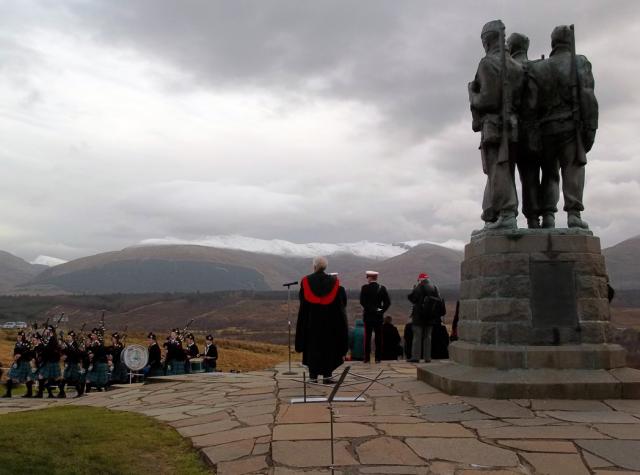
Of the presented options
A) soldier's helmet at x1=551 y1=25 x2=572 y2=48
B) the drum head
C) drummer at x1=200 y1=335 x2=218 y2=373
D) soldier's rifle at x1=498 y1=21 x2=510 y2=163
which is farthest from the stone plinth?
drummer at x1=200 y1=335 x2=218 y2=373

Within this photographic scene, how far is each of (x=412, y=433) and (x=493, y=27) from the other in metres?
6.08

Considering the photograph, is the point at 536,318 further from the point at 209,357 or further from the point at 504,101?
the point at 209,357

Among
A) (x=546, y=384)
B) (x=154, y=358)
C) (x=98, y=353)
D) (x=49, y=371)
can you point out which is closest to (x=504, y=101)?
(x=546, y=384)

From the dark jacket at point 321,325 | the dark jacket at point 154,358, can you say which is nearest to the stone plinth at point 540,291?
the dark jacket at point 321,325

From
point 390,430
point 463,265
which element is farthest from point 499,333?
point 390,430

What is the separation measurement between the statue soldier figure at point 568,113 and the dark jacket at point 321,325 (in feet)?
11.3

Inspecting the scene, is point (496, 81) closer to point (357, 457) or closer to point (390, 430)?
point (390, 430)

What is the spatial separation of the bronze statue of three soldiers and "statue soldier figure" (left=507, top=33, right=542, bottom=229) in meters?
0.01

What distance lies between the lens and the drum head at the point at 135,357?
53.4ft

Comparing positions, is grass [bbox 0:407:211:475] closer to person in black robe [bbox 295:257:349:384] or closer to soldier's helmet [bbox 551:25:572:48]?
person in black robe [bbox 295:257:349:384]

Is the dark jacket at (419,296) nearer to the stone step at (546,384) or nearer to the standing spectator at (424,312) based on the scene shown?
the standing spectator at (424,312)

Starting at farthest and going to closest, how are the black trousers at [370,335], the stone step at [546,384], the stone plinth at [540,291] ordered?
the black trousers at [370,335]
the stone plinth at [540,291]
the stone step at [546,384]

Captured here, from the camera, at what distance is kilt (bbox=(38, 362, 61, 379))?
54.4 feet

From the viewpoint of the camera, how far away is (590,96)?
787 centimetres
